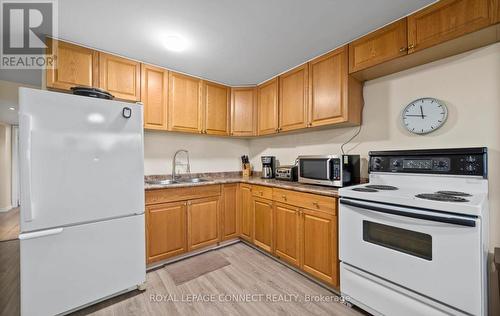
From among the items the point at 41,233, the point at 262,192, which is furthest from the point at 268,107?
the point at 41,233

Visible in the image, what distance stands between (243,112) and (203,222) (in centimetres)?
168

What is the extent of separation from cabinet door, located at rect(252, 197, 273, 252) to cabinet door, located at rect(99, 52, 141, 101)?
1881 mm

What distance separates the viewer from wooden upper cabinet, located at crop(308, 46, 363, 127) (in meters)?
1.95

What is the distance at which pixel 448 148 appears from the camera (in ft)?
5.14

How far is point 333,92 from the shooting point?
204 cm

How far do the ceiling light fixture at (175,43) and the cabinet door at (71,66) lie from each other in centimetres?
76

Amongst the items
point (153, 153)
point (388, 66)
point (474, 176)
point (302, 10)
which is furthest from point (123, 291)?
point (388, 66)

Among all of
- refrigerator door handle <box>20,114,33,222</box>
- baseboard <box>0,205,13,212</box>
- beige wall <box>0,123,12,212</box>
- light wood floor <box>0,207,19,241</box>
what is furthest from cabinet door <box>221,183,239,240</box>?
baseboard <box>0,205,13,212</box>

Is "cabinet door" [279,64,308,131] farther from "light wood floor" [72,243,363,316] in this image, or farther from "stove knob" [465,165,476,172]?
"light wood floor" [72,243,363,316]

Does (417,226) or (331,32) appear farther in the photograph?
(331,32)

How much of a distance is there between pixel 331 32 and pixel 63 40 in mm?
2464

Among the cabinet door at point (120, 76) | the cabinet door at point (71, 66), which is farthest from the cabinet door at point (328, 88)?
the cabinet door at point (71, 66)

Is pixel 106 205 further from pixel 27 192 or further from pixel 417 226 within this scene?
pixel 417 226

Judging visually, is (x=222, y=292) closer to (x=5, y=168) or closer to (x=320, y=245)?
(x=320, y=245)
